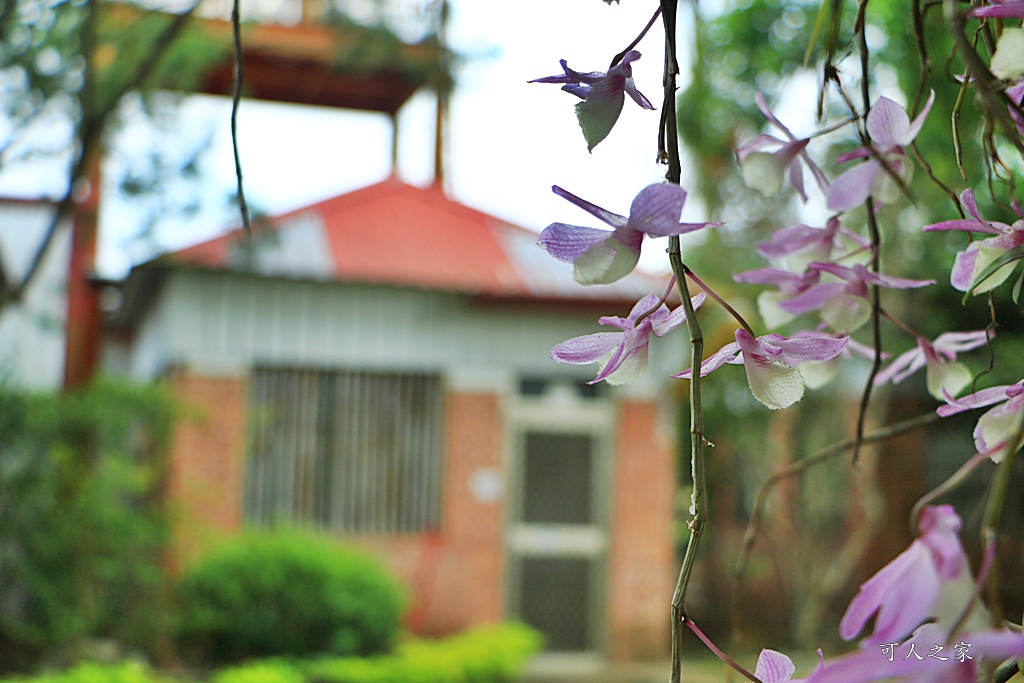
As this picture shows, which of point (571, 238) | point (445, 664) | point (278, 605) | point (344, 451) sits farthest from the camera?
point (344, 451)

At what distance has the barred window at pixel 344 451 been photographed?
644cm

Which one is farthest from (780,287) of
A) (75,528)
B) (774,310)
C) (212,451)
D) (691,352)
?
(212,451)

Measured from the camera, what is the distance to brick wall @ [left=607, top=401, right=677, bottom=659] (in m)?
6.79

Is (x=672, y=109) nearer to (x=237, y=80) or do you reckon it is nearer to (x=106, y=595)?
(x=237, y=80)

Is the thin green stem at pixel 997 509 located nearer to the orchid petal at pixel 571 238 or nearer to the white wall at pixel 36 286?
the orchid petal at pixel 571 238

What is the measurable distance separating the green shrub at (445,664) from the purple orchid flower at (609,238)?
15.8 feet

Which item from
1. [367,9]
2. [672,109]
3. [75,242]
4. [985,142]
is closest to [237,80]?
[672,109]

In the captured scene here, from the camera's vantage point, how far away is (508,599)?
22.0 ft

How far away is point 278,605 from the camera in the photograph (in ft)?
19.2

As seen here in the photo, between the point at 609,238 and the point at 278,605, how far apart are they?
5.85 metres

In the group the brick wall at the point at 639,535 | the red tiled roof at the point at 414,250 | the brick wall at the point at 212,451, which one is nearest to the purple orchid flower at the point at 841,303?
the red tiled roof at the point at 414,250

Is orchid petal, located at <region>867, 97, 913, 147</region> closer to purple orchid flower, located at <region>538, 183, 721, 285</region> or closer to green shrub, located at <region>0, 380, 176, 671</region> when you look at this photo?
purple orchid flower, located at <region>538, 183, 721, 285</region>

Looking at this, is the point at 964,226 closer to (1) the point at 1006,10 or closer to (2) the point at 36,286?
(1) the point at 1006,10

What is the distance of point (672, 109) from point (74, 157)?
5.05m
